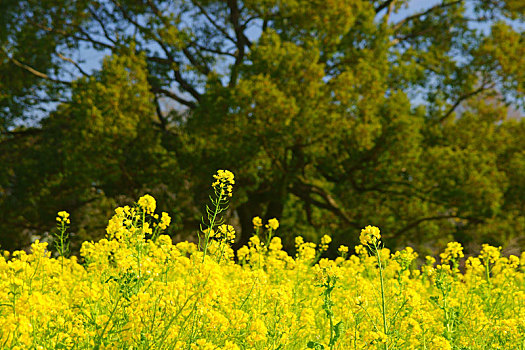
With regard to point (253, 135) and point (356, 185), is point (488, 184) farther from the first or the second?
point (253, 135)

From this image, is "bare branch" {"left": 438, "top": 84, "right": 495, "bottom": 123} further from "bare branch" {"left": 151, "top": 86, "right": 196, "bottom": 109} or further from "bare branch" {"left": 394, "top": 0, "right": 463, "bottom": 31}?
"bare branch" {"left": 151, "top": 86, "right": 196, "bottom": 109}

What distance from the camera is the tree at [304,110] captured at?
10.3 meters

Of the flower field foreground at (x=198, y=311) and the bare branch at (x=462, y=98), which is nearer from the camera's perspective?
the flower field foreground at (x=198, y=311)

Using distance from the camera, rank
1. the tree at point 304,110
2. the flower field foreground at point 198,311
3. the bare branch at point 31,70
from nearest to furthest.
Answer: the flower field foreground at point 198,311 < the tree at point 304,110 < the bare branch at point 31,70

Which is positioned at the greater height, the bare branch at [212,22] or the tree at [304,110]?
the bare branch at [212,22]

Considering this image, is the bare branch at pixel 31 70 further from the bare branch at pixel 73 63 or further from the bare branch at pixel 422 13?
the bare branch at pixel 422 13

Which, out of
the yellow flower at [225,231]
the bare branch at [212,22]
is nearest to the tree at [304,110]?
the bare branch at [212,22]

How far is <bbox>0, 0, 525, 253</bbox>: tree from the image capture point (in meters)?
10.3

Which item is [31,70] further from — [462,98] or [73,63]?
[462,98]

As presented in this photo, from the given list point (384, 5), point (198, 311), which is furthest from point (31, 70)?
point (198, 311)

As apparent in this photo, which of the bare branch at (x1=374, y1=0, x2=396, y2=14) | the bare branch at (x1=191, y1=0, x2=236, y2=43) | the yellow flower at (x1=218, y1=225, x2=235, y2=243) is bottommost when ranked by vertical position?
the yellow flower at (x1=218, y1=225, x2=235, y2=243)

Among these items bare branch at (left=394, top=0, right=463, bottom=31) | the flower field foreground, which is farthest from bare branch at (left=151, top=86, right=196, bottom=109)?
the flower field foreground

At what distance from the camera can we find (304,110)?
993cm

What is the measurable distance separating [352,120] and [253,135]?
2089mm
